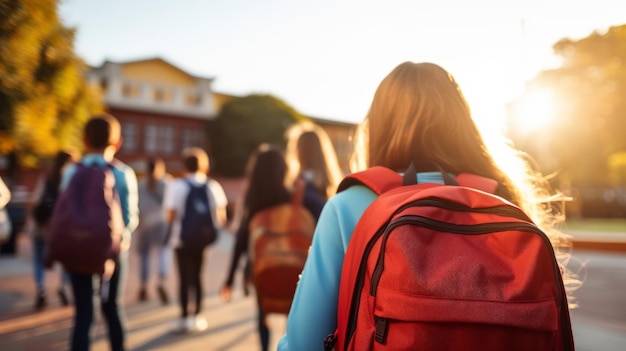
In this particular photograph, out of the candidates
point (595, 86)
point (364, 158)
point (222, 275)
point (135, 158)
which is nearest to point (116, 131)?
point (364, 158)

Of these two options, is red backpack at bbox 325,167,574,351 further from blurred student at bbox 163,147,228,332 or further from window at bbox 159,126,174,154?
window at bbox 159,126,174,154

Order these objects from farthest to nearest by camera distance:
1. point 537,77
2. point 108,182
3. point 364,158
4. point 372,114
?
1. point 537,77
2. point 108,182
3. point 364,158
4. point 372,114

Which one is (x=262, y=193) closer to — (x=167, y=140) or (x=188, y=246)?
(x=188, y=246)

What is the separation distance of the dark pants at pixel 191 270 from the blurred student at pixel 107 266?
173 centimetres

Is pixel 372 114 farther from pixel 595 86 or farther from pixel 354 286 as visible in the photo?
pixel 595 86

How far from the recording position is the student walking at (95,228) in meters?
3.30

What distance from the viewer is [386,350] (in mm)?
1215

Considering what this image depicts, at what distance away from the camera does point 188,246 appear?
5.45 meters

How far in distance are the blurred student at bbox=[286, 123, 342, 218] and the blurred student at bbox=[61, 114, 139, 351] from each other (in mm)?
1240

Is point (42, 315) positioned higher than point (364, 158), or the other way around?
point (364, 158)

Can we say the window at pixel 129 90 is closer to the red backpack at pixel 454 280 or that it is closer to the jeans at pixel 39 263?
the jeans at pixel 39 263

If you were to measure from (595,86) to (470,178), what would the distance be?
106 feet

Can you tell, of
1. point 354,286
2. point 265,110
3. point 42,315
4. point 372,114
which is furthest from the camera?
point 265,110

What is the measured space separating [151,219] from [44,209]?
1.88m
